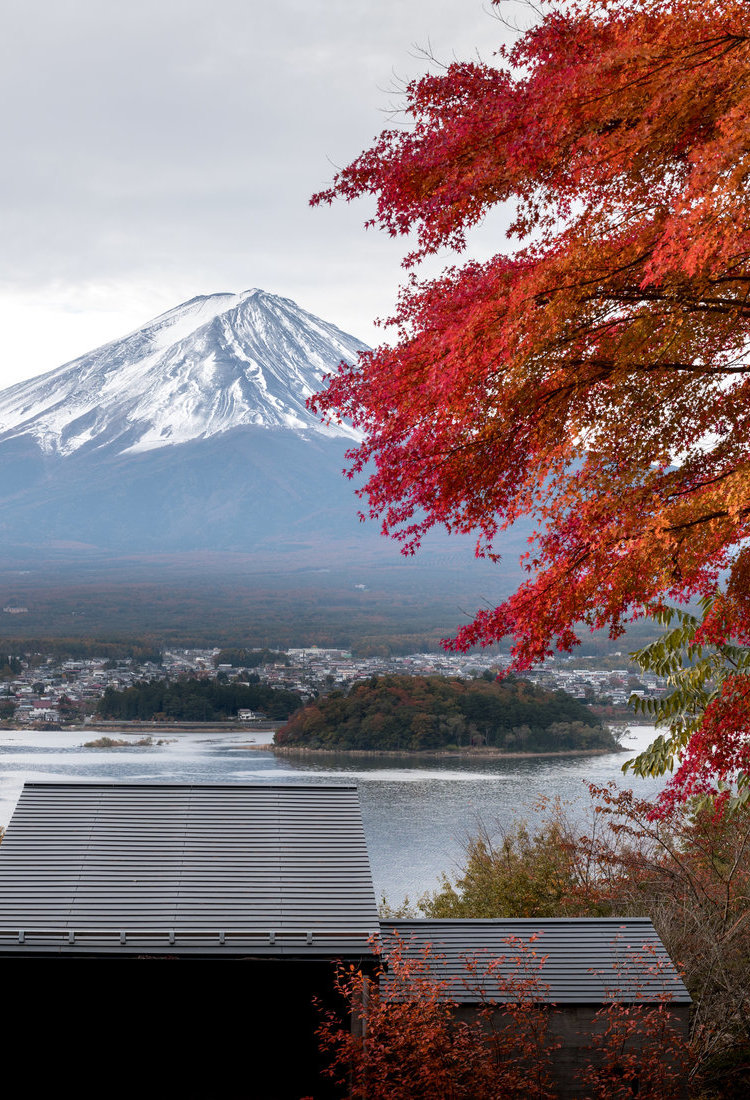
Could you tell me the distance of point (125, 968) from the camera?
9320 millimetres

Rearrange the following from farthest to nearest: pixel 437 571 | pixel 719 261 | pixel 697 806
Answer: pixel 437 571 → pixel 697 806 → pixel 719 261

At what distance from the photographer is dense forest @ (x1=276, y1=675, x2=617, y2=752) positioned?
139ft

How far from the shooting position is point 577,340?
666 centimetres

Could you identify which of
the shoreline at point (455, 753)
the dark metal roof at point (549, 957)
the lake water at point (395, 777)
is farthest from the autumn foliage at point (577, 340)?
the shoreline at point (455, 753)

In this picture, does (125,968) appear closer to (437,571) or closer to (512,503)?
(512,503)

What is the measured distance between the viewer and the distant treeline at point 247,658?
86062mm

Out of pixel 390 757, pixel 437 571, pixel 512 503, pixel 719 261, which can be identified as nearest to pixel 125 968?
pixel 512 503

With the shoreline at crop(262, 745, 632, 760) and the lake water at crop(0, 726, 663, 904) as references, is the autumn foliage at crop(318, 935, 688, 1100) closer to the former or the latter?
the lake water at crop(0, 726, 663, 904)

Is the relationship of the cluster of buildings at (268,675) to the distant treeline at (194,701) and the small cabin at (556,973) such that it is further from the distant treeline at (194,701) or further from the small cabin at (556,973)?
the small cabin at (556,973)

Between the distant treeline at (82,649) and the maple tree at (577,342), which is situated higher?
the maple tree at (577,342)

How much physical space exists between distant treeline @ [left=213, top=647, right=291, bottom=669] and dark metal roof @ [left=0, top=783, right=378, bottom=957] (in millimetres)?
73394

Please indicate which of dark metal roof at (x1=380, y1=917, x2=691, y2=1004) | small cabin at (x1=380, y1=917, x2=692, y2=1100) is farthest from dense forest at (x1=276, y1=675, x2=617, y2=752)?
small cabin at (x1=380, y1=917, x2=692, y2=1100)

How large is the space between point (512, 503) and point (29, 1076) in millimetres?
6661

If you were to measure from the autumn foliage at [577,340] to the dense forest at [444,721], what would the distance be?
3555cm
